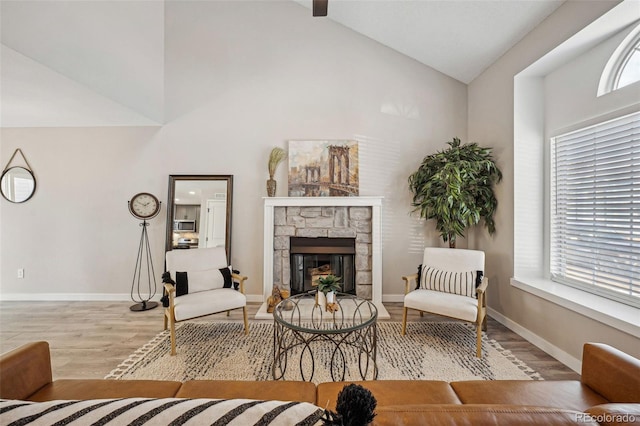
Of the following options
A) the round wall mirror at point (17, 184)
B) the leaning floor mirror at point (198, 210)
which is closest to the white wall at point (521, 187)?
the leaning floor mirror at point (198, 210)

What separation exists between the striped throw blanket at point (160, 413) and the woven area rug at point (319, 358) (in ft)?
5.23

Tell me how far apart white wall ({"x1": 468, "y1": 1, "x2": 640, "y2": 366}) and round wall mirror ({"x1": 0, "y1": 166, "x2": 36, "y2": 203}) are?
618 centimetres

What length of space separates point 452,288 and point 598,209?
4.60ft

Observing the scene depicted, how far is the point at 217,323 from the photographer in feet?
Result: 10.2

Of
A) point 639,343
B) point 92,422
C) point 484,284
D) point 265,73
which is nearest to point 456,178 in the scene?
point 484,284

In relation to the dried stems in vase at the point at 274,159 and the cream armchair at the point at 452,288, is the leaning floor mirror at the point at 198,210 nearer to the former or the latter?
the dried stems in vase at the point at 274,159

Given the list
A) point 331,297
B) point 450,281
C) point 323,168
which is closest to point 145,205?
point 323,168

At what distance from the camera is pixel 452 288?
9.52 feet

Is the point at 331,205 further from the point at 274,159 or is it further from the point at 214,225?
the point at 214,225

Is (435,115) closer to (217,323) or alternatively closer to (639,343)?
(639,343)

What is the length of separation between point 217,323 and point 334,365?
1.52 metres

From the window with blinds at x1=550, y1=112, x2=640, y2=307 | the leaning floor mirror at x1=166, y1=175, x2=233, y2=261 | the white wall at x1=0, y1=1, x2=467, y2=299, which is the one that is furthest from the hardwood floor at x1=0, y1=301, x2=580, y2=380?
the leaning floor mirror at x1=166, y1=175, x2=233, y2=261

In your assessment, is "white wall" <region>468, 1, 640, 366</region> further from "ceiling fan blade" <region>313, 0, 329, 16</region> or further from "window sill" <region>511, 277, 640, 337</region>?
"ceiling fan blade" <region>313, 0, 329, 16</region>

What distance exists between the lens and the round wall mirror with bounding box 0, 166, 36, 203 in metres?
3.95
